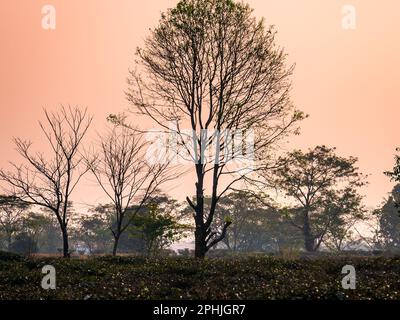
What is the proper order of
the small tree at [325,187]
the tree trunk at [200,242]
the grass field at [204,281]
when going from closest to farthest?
1. the grass field at [204,281]
2. the tree trunk at [200,242]
3. the small tree at [325,187]

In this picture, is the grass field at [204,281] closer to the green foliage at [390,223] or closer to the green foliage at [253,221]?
the green foliage at [253,221]

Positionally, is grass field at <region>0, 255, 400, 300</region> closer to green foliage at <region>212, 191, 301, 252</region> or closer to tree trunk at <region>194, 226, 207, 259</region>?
tree trunk at <region>194, 226, 207, 259</region>

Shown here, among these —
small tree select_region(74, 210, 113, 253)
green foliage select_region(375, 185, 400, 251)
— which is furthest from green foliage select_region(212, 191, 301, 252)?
small tree select_region(74, 210, 113, 253)

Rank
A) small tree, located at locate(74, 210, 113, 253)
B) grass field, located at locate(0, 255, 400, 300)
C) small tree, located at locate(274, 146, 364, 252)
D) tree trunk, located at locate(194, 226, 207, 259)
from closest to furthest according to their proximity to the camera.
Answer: grass field, located at locate(0, 255, 400, 300)
tree trunk, located at locate(194, 226, 207, 259)
small tree, located at locate(274, 146, 364, 252)
small tree, located at locate(74, 210, 113, 253)

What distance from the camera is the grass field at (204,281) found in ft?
38.3

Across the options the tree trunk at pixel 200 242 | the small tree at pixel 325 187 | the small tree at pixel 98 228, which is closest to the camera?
the tree trunk at pixel 200 242

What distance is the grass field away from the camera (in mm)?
11664

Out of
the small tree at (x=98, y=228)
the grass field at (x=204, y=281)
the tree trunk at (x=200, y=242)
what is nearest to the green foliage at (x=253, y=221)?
the small tree at (x=98, y=228)

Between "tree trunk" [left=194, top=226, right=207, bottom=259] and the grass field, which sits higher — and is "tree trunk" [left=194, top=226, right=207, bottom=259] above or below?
above

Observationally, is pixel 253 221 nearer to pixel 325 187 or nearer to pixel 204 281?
pixel 325 187

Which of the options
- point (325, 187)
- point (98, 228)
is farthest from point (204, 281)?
point (98, 228)

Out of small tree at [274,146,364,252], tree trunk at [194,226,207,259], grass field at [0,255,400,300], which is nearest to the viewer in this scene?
grass field at [0,255,400,300]

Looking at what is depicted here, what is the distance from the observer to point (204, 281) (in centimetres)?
1392
